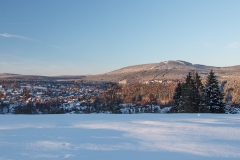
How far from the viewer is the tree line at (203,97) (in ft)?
61.4

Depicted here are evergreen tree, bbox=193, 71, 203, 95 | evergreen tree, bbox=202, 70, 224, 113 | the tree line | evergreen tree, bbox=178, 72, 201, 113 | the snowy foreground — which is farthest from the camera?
evergreen tree, bbox=193, 71, 203, 95

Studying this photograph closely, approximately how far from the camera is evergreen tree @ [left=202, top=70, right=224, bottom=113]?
1861cm

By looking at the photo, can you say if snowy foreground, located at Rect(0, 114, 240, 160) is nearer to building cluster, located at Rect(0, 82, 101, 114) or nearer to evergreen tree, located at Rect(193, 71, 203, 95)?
evergreen tree, located at Rect(193, 71, 203, 95)

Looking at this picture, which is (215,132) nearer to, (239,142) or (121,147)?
(239,142)

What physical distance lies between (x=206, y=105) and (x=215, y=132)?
47.7 ft

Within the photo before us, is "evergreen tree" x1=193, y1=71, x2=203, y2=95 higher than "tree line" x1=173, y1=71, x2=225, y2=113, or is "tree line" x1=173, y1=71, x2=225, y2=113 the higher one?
"evergreen tree" x1=193, y1=71, x2=203, y2=95

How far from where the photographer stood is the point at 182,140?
4.36m

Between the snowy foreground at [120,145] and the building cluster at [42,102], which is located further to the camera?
the building cluster at [42,102]

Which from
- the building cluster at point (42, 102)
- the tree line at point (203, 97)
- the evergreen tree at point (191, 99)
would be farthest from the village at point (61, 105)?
the tree line at point (203, 97)

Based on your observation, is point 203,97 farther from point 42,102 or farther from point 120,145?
point 42,102

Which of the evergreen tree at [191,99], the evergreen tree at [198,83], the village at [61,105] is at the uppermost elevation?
the evergreen tree at [198,83]

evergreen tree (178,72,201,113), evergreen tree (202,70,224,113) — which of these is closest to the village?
evergreen tree (178,72,201,113)

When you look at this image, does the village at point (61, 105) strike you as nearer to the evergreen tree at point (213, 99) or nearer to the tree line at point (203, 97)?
the tree line at point (203, 97)

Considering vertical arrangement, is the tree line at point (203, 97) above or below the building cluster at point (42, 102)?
above
